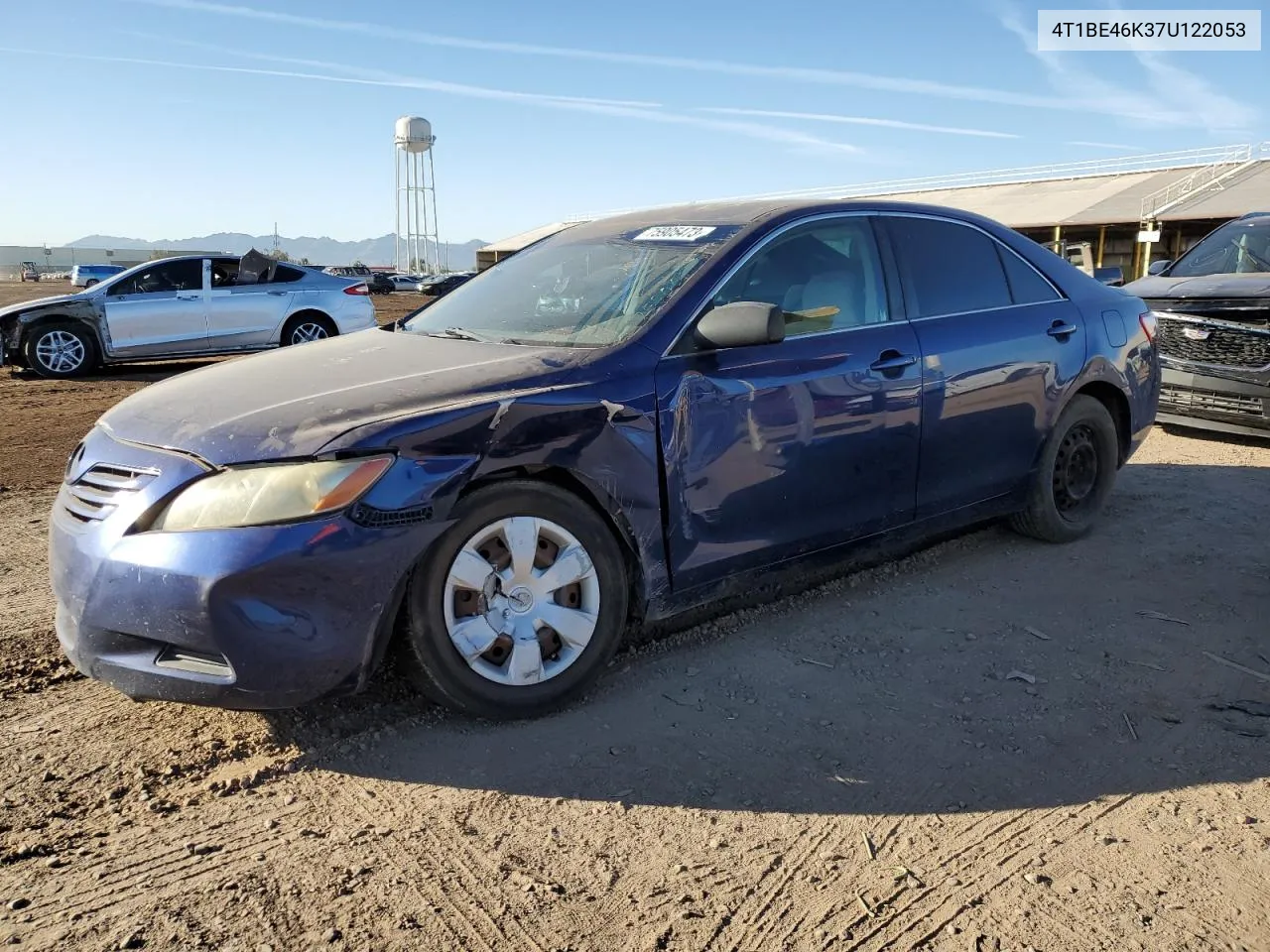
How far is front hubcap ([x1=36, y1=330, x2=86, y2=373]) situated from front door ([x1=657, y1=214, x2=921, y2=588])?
11.2m

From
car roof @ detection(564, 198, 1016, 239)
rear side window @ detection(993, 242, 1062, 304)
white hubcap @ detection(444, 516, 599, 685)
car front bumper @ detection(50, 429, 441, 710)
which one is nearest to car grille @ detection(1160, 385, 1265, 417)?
rear side window @ detection(993, 242, 1062, 304)

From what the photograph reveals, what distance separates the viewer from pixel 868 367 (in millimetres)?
4004

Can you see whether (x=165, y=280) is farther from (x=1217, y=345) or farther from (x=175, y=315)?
(x=1217, y=345)

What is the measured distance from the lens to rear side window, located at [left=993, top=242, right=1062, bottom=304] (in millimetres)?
4847

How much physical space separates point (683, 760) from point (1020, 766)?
0.99m

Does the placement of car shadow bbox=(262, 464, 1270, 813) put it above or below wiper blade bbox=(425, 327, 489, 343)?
below

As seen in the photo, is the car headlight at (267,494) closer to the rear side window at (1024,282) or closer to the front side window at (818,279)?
the front side window at (818,279)

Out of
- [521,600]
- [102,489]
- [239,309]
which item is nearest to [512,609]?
[521,600]

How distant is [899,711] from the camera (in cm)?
336

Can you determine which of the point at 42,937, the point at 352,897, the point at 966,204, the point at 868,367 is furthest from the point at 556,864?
the point at 966,204

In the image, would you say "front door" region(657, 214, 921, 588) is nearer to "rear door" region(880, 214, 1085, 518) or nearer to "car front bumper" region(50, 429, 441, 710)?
"rear door" region(880, 214, 1085, 518)

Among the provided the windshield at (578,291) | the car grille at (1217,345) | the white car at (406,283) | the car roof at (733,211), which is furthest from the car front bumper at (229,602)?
the white car at (406,283)

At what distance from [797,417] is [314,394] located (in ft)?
5.53

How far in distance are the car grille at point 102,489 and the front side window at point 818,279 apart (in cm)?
199
